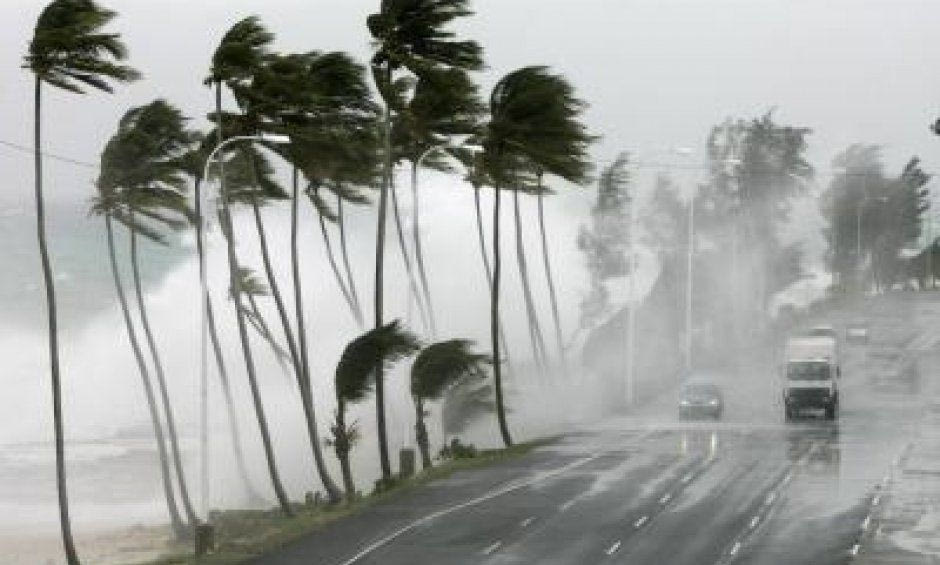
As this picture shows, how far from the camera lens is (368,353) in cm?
4566

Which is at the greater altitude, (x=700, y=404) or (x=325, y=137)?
(x=325, y=137)

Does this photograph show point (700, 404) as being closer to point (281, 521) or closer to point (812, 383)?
point (812, 383)

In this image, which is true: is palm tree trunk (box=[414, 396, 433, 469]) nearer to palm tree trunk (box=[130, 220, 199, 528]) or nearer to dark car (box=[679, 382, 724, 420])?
palm tree trunk (box=[130, 220, 199, 528])

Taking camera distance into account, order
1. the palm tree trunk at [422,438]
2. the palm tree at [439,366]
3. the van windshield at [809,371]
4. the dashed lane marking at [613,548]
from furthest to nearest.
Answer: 1. the van windshield at [809,371]
2. the palm tree trunk at [422,438]
3. the palm tree at [439,366]
4. the dashed lane marking at [613,548]

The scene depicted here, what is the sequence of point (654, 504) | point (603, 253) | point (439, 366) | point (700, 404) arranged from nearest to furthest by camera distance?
point (654, 504), point (439, 366), point (700, 404), point (603, 253)

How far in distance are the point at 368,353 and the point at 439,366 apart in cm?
714

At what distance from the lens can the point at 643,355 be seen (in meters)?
109

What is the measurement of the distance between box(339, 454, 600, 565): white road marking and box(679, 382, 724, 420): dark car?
1719 cm

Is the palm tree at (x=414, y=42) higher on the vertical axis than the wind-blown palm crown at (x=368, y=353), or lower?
higher

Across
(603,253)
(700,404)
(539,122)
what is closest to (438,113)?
(539,122)

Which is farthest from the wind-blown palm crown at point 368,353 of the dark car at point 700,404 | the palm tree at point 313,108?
the dark car at point 700,404

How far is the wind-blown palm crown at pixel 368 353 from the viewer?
149 ft

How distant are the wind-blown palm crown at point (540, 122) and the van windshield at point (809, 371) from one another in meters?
19.3

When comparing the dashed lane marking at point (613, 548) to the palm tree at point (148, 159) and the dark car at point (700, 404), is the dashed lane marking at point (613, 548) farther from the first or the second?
the dark car at point (700, 404)
